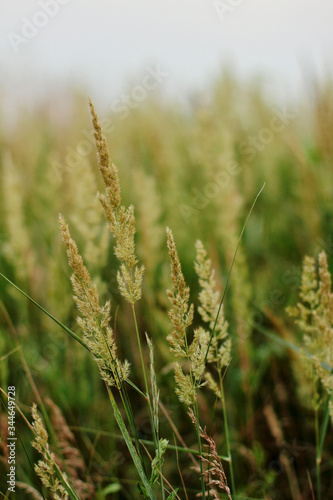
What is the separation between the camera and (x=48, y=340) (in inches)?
73.6

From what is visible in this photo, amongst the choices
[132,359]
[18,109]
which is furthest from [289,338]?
[18,109]

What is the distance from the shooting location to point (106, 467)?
1383 mm

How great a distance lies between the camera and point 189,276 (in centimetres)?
A: 205

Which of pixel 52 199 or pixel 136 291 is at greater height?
pixel 52 199

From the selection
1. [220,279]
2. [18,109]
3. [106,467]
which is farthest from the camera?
[18,109]

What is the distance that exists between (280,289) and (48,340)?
3.62 feet

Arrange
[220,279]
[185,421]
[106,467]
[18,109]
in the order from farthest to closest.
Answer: [18,109] → [220,279] → [185,421] → [106,467]

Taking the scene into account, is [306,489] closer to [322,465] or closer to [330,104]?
[322,465]

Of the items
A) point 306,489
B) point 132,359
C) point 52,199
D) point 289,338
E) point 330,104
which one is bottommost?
point 306,489

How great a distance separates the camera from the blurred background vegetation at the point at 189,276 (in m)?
1.48

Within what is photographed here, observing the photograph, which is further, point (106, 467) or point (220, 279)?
point (220, 279)

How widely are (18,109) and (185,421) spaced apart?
3246 millimetres

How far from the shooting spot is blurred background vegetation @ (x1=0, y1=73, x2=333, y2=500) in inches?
58.4

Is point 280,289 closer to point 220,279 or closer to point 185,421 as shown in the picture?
point 220,279
